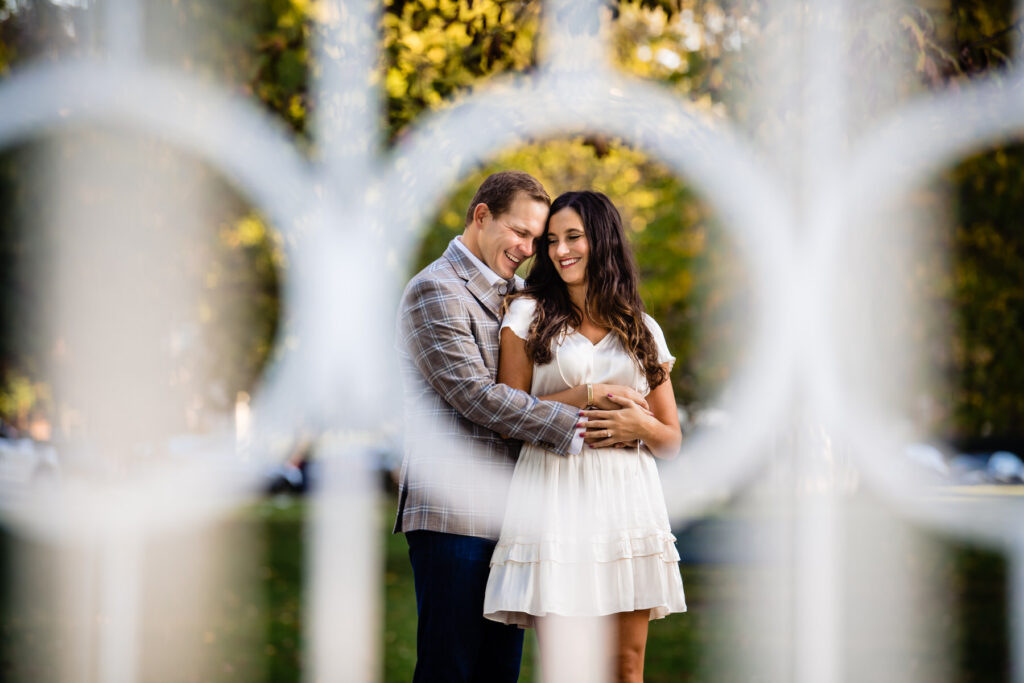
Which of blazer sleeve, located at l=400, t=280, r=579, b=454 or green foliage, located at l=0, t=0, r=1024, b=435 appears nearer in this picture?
blazer sleeve, located at l=400, t=280, r=579, b=454

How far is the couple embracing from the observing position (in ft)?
8.57

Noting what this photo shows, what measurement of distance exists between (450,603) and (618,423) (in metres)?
0.63

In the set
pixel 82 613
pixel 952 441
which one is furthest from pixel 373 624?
pixel 952 441

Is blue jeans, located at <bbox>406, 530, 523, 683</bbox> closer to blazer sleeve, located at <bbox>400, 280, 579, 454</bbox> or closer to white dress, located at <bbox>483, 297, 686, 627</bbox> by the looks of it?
white dress, located at <bbox>483, 297, 686, 627</bbox>

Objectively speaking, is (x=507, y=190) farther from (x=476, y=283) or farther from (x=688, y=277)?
(x=688, y=277)

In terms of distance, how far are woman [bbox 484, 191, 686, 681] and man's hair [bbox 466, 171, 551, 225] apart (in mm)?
68

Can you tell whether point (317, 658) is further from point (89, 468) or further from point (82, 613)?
point (89, 468)

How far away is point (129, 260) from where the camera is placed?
7.12 meters

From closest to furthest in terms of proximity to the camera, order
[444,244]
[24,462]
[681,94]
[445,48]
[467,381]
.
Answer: [467,381] < [445,48] < [681,94] < [444,244] < [24,462]

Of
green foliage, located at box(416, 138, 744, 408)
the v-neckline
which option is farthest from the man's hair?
green foliage, located at box(416, 138, 744, 408)

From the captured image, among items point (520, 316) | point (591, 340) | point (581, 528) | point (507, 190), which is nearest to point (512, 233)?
point (507, 190)

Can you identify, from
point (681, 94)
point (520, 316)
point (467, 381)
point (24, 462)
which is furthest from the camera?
point (24, 462)

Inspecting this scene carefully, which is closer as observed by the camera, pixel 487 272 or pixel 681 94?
pixel 487 272

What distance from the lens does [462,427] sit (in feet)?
8.92
